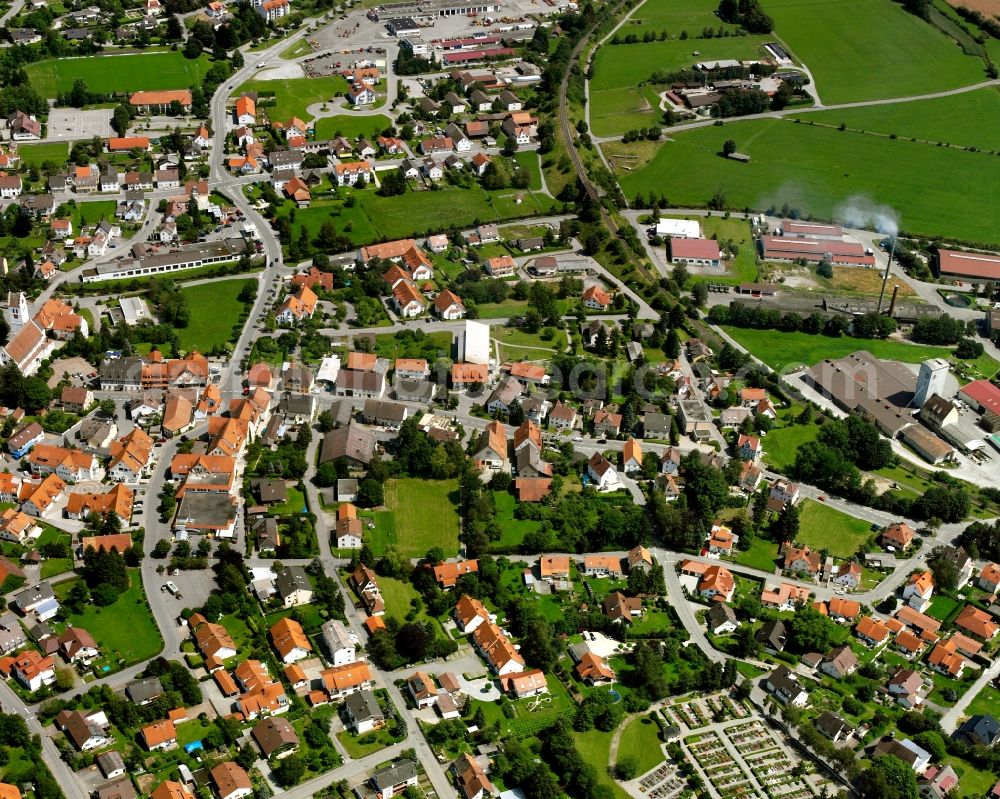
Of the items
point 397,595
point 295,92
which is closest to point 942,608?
point 397,595

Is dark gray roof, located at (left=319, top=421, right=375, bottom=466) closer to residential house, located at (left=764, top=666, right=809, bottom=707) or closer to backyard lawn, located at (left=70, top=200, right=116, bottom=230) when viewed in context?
residential house, located at (left=764, top=666, right=809, bottom=707)

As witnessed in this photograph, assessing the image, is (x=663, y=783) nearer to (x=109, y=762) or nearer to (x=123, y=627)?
(x=109, y=762)

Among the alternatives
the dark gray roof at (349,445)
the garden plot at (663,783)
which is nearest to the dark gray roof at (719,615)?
the garden plot at (663,783)

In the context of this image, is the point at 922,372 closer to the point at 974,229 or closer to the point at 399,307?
the point at 974,229

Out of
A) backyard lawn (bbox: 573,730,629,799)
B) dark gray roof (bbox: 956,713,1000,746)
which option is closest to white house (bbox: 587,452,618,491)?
backyard lawn (bbox: 573,730,629,799)

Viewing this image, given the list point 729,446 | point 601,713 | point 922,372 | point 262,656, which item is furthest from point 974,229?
point 262,656

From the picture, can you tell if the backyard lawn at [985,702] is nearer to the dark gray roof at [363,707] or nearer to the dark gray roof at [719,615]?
the dark gray roof at [719,615]
